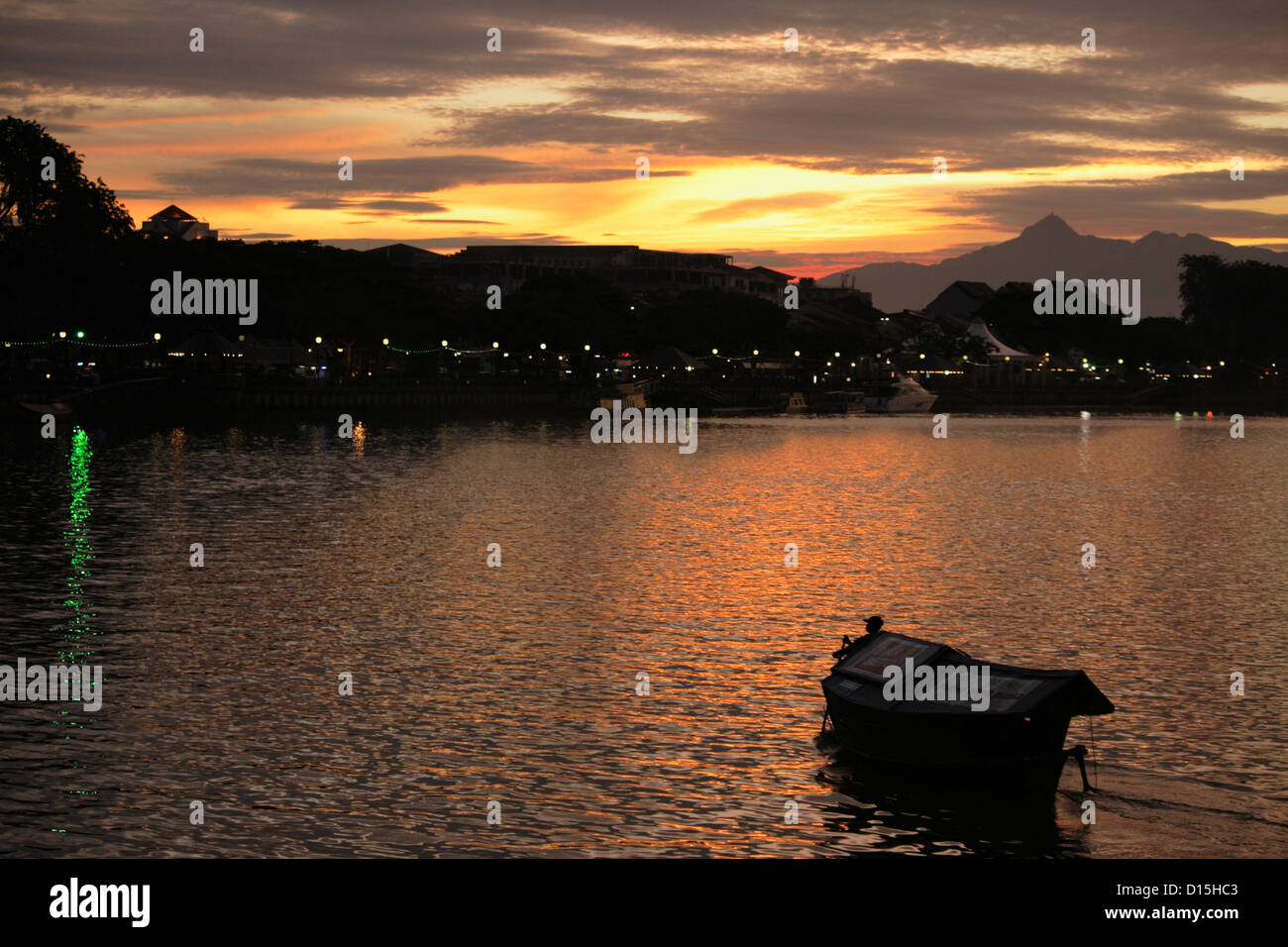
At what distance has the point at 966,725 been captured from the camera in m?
15.7

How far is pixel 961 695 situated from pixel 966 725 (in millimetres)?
543

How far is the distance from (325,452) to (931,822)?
6873 centimetres

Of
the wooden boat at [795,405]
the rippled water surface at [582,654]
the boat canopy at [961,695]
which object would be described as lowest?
the rippled water surface at [582,654]

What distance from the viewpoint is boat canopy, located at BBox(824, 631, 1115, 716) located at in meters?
15.3

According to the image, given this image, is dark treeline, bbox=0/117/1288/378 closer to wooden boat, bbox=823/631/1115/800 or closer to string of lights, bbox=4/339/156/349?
string of lights, bbox=4/339/156/349

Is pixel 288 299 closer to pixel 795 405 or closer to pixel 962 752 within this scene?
pixel 795 405

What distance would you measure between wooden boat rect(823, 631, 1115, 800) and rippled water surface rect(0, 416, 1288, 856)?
0.64 metres

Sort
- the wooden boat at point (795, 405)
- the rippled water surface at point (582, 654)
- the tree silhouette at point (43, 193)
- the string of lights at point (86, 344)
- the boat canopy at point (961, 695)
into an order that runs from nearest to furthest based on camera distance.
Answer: the boat canopy at point (961, 695)
the rippled water surface at point (582, 654)
the tree silhouette at point (43, 193)
the string of lights at point (86, 344)
the wooden boat at point (795, 405)

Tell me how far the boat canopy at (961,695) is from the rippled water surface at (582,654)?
1224mm

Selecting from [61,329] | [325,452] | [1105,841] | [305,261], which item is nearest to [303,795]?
[1105,841]

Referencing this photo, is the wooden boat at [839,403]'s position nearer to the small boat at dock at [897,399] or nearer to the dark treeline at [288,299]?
the small boat at dock at [897,399]

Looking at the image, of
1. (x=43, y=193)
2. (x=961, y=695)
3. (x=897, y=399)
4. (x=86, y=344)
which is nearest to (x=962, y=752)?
(x=961, y=695)

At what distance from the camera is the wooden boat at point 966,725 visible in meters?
15.4

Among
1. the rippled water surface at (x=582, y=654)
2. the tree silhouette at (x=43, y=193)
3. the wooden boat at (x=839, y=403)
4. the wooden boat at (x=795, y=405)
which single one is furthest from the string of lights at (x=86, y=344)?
the wooden boat at (x=839, y=403)
